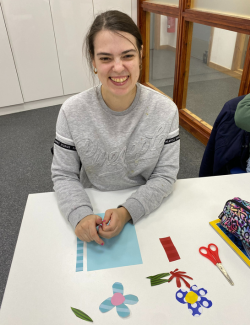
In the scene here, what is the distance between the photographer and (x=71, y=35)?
9.83 ft

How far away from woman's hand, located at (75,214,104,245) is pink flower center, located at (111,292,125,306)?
15 cm

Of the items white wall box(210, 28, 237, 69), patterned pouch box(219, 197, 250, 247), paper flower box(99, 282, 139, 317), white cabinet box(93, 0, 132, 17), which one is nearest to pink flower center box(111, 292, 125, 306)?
paper flower box(99, 282, 139, 317)

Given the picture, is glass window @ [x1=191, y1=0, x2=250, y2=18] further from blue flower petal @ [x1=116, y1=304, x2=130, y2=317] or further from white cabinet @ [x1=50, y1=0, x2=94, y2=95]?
blue flower petal @ [x1=116, y1=304, x2=130, y2=317]

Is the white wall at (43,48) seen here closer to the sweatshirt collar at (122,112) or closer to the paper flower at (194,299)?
the sweatshirt collar at (122,112)

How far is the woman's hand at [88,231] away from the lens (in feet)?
2.30

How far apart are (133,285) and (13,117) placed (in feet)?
9.65

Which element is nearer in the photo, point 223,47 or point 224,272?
point 224,272

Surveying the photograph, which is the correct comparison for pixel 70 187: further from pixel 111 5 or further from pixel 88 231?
pixel 111 5

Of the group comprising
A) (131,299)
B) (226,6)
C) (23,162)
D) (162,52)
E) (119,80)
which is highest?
(226,6)

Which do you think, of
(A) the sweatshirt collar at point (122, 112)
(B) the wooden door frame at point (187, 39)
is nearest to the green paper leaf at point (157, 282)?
(A) the sweatshirt collar at point (122, 112)

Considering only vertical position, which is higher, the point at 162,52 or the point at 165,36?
the point at 165,36

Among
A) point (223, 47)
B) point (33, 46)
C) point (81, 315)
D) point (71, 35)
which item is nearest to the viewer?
point (81, 315)

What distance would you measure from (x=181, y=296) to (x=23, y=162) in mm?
2023

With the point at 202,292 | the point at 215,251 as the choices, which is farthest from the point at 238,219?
the point at 202,292
